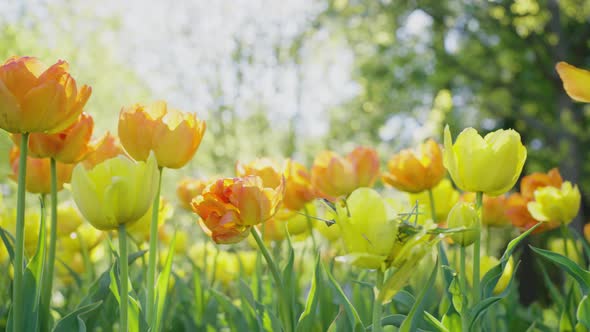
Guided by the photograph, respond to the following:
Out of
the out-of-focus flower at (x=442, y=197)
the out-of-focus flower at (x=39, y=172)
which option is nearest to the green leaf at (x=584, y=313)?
the out-of-focus flower at (x=442, y=197)

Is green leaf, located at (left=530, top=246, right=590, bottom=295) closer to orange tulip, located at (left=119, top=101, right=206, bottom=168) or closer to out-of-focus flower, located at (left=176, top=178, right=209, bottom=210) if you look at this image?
orange tulip, located at (left=119, top=101, right=206, bottom=168)

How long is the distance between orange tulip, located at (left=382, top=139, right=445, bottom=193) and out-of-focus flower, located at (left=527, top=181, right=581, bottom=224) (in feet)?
0.73

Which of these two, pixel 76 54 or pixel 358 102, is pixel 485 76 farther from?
pixel 76 54

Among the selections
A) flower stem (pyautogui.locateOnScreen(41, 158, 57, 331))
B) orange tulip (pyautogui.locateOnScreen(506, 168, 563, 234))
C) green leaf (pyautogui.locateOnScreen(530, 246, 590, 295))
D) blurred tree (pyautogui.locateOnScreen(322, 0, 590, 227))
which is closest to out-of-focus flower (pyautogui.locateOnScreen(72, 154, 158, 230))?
flower stem (pyautogui.locateOnScreen(41, 158, 57, 331))

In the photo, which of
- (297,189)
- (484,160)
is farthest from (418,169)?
(484,160)

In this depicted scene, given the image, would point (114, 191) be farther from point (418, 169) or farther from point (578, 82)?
point (418, 169)

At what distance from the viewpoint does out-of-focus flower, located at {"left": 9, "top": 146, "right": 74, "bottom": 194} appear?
1271 millimetres

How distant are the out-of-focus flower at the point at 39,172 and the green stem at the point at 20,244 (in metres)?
0.37

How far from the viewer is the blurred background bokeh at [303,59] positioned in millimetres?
8461

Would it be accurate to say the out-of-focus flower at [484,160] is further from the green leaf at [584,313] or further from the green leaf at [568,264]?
the green leaf at [584,313]

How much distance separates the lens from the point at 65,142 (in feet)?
3.56

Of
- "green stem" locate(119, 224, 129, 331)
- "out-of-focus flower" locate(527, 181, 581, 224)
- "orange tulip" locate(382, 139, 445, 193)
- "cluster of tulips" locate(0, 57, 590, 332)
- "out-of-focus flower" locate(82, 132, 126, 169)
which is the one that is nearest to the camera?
"cluster of tulips" locate(0, 57, 590, 332)

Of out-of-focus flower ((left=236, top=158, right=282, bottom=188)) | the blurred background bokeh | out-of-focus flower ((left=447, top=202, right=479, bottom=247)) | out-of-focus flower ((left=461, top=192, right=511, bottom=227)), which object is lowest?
the blurred background bokeh

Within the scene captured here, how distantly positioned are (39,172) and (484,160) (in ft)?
2.82
